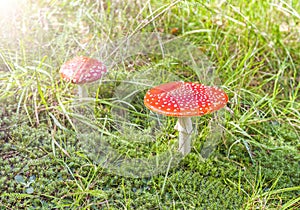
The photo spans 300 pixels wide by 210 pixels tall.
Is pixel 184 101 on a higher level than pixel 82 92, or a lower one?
higher

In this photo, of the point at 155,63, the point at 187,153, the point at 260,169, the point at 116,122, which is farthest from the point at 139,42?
the point at 260,169

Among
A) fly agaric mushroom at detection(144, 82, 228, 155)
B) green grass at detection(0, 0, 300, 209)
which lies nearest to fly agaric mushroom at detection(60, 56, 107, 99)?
green grass at detection(0, 0, 300, 209)

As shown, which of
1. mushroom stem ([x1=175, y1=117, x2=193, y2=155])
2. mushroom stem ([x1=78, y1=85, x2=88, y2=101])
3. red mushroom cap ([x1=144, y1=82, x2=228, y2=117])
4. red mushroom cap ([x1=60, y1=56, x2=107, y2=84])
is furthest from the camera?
mushroom stem ([x1=78, y1=85, x2=88, y2=101])

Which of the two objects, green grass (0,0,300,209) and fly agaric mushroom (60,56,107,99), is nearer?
green grass (0,0,300,209)

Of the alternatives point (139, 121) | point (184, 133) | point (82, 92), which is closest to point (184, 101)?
point (184, 133)

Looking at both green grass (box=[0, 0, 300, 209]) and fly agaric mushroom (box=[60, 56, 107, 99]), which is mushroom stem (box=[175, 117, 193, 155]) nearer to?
green grass (box=[0, 0, 300, 209])

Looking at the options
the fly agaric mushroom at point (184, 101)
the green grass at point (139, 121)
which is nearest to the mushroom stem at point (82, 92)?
the green grass at point (139, 121)

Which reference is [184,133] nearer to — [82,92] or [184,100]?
[184,100]
